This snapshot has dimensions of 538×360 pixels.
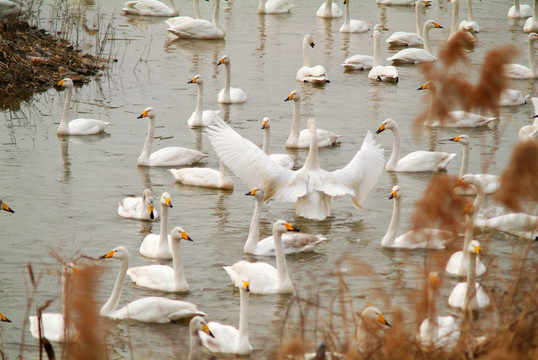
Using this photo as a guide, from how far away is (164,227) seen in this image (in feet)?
34.5

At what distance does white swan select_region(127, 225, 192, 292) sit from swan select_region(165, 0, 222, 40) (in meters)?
15.2

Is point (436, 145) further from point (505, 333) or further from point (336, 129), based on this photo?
point (505, 333)

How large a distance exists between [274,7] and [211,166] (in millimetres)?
14638

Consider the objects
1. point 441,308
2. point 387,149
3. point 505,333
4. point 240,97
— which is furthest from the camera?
point 240,97

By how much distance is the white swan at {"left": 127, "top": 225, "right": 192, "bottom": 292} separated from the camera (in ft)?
31.2

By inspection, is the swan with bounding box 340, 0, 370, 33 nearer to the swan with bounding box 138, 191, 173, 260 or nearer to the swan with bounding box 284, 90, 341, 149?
the swan with bounding box 284, 90, 341, 149

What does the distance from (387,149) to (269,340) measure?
735cm

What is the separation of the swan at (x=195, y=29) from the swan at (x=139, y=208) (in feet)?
42.5

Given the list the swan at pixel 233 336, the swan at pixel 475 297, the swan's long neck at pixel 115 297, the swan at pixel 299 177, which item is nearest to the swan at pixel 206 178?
the swan at pixel 299 177

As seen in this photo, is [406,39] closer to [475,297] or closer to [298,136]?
[298,136]

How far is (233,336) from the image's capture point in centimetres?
833

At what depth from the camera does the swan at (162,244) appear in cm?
1054

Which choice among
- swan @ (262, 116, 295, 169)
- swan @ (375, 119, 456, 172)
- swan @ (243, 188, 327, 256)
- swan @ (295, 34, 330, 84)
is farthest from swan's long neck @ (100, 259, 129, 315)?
swan @ (295, 34, 330, 84)

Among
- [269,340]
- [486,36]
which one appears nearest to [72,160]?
[269,340]
